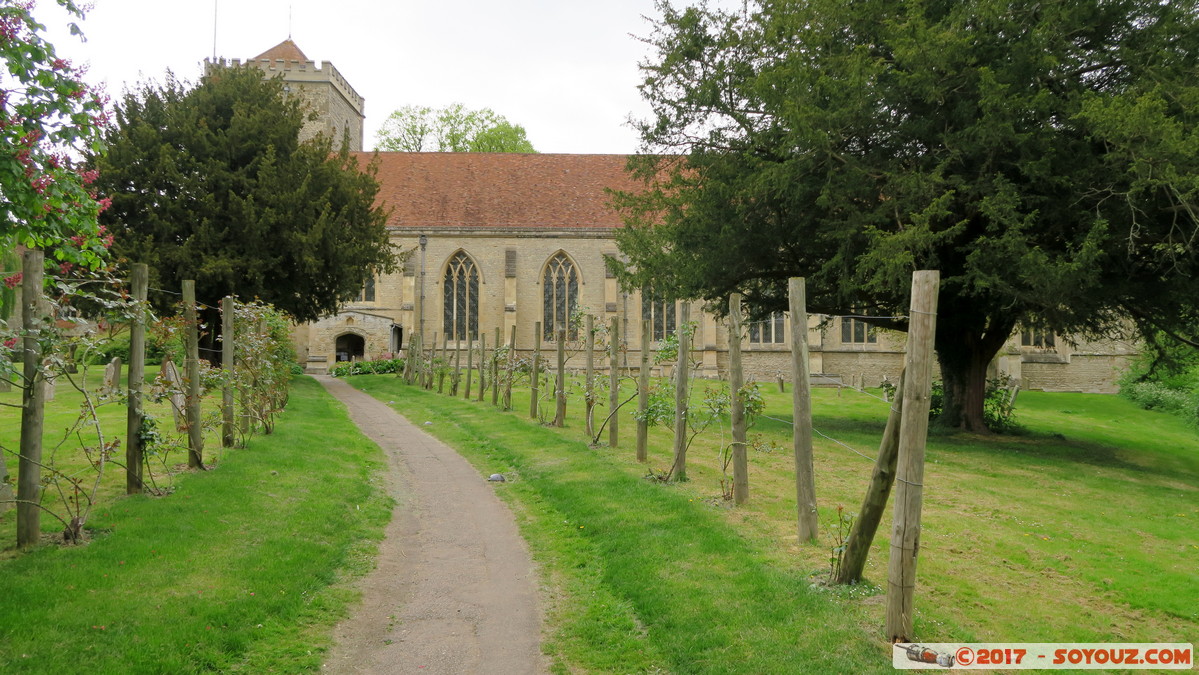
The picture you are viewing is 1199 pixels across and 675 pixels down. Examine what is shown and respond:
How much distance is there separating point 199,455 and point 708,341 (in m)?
31.5

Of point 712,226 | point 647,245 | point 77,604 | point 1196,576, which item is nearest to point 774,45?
point 712,226

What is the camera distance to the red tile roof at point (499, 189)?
4109 centimetres

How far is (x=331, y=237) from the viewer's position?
2608 centimetres

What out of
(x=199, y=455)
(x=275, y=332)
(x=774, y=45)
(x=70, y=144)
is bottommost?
(x=199, y=455)

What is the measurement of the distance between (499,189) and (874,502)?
37.5m

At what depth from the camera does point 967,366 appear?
20.7 metres

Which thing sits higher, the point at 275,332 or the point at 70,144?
the point at 70,144

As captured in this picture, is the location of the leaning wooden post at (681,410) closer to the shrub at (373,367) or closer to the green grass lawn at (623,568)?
the green grass lawn at (623,568)

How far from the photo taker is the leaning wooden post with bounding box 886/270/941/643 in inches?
226

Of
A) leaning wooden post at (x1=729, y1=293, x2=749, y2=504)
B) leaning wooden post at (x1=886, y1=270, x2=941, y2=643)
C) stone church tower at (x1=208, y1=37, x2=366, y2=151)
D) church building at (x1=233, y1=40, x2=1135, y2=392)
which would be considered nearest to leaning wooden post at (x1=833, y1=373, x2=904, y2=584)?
leaning wooden post at (x1=886, y1=270, x2=941, y2=643)

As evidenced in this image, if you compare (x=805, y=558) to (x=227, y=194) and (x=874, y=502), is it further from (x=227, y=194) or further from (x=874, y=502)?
(x=227, y=194)

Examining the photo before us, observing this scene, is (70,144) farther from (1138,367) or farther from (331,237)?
(1138,367)

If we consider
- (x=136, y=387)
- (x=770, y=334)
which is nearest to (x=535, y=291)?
(x=770, y=334)

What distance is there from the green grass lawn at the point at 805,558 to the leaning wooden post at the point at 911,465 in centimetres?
24
